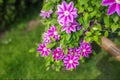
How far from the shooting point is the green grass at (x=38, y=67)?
510 cm

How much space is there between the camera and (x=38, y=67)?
17.5 feet

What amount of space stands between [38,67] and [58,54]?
1.47m

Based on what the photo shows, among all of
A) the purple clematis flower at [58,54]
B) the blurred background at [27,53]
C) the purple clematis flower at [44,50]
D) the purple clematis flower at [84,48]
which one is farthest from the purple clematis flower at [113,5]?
the blurred background at [27,53]

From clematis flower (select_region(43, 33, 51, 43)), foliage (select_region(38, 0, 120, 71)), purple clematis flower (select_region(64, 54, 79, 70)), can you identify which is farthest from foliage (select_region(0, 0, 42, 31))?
foliage (select_region(38, 0, 120, 71))

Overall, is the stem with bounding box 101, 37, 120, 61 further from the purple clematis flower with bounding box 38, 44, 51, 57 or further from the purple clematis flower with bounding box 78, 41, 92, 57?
the purple clematis flower with bounding box 38, 44, 51, 57

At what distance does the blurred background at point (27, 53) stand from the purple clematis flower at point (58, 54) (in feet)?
2.23

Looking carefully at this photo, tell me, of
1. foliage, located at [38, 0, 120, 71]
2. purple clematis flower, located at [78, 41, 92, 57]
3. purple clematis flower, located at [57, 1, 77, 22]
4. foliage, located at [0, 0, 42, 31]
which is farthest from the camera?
foliage, located at [0, 0, 42, 31]

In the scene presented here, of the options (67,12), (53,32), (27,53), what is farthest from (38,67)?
(67,12)

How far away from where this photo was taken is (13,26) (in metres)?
6.50

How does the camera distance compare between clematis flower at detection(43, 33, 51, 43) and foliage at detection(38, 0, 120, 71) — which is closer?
foliage at detection(38, 0, 120, 71)

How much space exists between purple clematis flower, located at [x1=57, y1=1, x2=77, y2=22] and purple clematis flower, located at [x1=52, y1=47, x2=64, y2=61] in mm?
768

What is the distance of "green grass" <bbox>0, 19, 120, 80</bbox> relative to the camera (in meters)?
5.10

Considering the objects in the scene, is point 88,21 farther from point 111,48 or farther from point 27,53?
point 27,53

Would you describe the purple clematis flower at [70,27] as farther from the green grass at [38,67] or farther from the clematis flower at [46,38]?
the green grass at [38,67]
